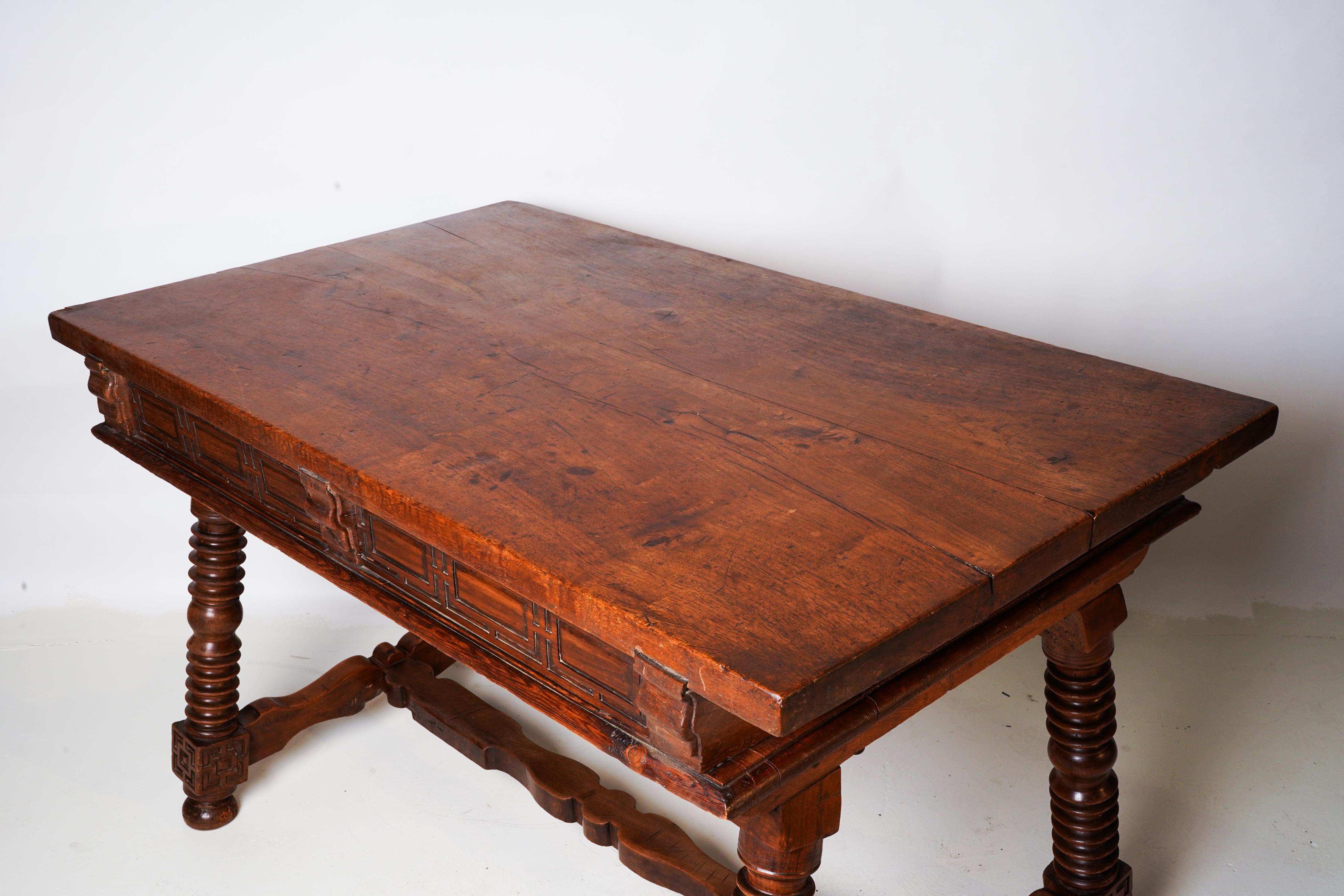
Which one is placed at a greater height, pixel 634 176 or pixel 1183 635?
pixel 634 176

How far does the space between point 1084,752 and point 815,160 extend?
151cm

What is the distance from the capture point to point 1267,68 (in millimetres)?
2625

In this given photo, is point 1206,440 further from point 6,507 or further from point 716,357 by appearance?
point 6,507

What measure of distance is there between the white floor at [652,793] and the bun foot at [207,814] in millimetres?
20

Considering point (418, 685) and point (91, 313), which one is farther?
point (418, 685)

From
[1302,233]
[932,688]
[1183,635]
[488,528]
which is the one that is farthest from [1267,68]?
[488,528]

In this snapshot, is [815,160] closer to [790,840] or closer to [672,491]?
[672,491]

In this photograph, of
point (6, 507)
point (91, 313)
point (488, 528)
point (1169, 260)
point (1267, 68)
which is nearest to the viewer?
point (488, 528)

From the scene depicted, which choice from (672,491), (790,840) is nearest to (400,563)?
(672,491)

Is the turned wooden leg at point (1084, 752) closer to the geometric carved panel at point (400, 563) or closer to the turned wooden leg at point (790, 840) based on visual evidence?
the turned wooden leg at point (790, 840)

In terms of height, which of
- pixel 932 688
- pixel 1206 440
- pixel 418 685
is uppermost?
pixel 1206 440

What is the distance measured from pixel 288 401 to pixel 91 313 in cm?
60

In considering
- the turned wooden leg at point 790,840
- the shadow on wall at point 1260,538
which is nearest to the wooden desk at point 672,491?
the turned wooden leg at point 790,840

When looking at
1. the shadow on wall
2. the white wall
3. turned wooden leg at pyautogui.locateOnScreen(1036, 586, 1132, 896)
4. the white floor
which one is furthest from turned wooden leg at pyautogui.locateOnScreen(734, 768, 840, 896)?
the shadow on wall
